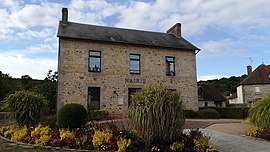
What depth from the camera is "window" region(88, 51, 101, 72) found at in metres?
15.5

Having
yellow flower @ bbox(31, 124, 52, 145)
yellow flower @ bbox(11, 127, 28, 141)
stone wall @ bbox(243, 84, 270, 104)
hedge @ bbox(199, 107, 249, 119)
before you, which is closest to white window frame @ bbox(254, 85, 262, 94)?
stone wall @ bbox(243, 84, 270, 104)

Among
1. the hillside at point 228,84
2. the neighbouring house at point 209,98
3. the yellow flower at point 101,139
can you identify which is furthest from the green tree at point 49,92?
the hillside at point 228,84

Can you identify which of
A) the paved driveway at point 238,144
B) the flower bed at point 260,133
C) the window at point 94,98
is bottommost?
the paved driveway at point 238,144

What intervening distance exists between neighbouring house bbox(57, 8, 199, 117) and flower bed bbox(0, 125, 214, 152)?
7.13 m

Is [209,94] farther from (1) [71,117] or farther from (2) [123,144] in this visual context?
(2) [123,144]

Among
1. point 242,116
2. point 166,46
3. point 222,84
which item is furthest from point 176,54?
point 222,84

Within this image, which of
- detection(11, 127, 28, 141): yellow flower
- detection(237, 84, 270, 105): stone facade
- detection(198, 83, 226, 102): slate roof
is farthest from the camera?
detection(237, 84, 270, 105): stone facade

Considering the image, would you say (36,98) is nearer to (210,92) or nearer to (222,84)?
(210,92)

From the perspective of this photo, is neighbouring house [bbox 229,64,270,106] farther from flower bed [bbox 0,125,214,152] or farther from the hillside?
flower bed [bbox 0,125,214,152]

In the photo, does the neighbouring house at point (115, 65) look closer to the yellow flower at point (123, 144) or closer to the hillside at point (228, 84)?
the yellow flower at point (123, 144)

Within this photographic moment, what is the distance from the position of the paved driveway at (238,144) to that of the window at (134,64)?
9.11 metres

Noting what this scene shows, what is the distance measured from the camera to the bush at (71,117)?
8117 mm

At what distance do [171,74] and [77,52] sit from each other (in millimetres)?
7052

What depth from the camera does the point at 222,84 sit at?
178 feet
